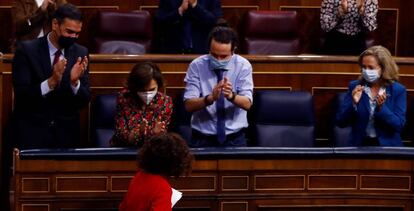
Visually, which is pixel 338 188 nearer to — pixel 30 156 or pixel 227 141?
pixel 227 141

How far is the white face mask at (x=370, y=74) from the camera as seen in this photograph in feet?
17.4

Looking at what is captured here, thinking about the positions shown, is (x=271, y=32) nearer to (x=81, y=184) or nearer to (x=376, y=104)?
(x=376, y=104)

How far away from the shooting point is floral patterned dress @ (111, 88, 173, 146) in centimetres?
486

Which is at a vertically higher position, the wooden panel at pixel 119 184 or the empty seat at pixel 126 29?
the empty seat at pixel 126 29

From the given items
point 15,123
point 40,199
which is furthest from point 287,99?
point 40,199

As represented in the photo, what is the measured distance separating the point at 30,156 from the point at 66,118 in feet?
2.70

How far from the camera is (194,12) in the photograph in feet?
22.1

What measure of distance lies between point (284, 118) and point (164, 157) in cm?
219

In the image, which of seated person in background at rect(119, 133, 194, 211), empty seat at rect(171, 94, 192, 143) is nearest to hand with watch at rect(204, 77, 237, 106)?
empty seat at rect(171, 94, 192, 143)

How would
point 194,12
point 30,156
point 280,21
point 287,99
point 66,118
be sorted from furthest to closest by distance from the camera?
point 280,21 → point 194,12 → point 287,99 → point 66,118 → point 30,156

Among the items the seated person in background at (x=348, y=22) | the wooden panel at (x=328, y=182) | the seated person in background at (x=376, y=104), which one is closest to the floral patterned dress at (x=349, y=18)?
the seated person in background at (x=348, y=22)

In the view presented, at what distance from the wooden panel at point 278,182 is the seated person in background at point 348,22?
2689 millimetres

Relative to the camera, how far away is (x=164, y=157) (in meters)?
3.78

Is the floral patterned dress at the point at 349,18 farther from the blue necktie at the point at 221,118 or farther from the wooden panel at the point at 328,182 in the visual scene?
the wooden panel at the point at 328,182
